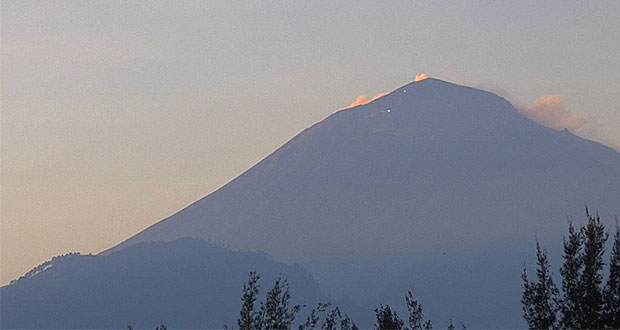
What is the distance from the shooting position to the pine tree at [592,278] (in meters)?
35.1

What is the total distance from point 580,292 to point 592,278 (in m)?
0.64

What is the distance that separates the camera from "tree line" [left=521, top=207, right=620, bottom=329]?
115ft

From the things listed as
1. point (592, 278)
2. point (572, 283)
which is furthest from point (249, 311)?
point (592, 278)

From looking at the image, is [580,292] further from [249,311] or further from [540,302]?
[249,311]

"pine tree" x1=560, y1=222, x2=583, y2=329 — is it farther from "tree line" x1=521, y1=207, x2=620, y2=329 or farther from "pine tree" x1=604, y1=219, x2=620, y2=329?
"pine tree" x1=604, y1=219, x2=620, y2=329

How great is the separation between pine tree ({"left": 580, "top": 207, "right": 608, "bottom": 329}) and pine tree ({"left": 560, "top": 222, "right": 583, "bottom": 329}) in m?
0.14

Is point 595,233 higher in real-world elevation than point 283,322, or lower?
higher

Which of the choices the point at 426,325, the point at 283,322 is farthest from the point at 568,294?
Answer: the point at 283,322

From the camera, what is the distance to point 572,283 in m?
36.2

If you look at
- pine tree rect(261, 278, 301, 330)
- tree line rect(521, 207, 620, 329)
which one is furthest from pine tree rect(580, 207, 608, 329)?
pine tree rect(261, 278, 301, 330)

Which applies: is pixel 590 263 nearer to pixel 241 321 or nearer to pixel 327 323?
pixel 327 323

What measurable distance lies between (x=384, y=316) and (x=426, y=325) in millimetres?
1385

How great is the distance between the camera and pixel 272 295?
116 ft

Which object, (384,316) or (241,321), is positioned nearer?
(241,321)
